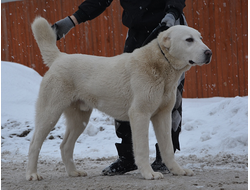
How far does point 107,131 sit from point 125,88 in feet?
9.31

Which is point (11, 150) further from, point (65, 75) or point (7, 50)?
point (7, 50)

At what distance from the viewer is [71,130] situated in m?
3.10

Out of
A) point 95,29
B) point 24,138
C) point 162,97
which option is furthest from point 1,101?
point 162,97

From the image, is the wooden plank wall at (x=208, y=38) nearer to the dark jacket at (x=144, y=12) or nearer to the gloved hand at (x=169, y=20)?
the dark jacket at (x=144, y=12)

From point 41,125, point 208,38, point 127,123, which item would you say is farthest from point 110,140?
point 208,38

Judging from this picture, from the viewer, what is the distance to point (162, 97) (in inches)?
103

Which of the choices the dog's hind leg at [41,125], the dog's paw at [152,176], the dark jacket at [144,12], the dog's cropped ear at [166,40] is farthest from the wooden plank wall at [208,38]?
the dog's paw at [152,176]

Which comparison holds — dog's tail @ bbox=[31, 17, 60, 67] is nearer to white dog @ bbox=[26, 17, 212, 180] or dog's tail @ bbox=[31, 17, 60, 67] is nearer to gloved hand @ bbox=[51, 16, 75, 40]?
white dog @ bbox=[26, 17, 212, 180]

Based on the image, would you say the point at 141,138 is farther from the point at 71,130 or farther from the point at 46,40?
the point at 46,40

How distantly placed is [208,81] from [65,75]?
590 centimetres

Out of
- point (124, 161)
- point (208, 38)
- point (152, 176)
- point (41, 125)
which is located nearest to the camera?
point (152, 176)

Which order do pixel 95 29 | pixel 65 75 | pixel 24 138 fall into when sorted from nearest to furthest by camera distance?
1. pixel 65 75
2. pixel 24 138
3. pixel 95 29

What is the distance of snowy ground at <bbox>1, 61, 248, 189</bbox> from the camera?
10.7 feet

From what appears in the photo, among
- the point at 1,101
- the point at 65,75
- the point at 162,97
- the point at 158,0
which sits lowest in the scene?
the point at 1,101
